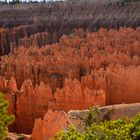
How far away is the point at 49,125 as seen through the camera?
14961mm

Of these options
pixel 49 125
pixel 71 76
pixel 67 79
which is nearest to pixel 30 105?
pixel 67 79

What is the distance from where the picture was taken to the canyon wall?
17.8 meters

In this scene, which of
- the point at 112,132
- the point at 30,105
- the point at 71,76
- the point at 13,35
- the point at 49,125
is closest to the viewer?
the point at 112,132

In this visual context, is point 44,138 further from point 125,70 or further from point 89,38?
point 89,38

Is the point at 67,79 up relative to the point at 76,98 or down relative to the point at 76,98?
up

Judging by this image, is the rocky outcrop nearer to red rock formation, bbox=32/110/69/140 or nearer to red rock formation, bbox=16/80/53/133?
red rock formation, bbox=16/80/53/133

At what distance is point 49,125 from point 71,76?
6887 millimetres

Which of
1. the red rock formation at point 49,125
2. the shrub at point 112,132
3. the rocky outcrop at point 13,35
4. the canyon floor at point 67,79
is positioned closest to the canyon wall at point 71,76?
the canyon floor at point 67,79

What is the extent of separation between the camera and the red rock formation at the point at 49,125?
14.4 meters

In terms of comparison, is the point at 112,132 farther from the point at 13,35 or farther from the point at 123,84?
the point at 13,35

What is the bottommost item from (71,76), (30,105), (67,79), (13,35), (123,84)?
(13,35)

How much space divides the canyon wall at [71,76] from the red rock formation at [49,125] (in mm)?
2299

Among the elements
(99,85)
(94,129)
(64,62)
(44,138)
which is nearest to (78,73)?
(64,62)

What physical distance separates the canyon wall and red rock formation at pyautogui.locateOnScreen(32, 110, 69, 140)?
230cm
